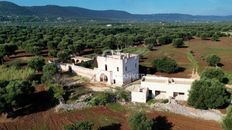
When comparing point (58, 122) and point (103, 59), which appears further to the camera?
point (103, 59)

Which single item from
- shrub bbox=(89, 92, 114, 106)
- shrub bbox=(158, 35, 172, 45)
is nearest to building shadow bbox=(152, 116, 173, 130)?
shrub bbox=(89, 92, 114, 106)

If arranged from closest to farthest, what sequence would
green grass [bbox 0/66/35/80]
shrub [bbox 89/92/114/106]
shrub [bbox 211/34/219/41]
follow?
shrub [bbox 89/92/114/106] → green grass [bbox 0/66/35/80] → shrub [bbox 211/34/219/41]

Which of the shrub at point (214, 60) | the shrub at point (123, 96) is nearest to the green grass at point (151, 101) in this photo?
the shrub at point (123, 96)

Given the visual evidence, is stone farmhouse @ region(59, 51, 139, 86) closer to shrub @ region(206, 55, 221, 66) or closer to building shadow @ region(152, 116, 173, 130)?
building shadow @ region(152, 116, 173, 130)

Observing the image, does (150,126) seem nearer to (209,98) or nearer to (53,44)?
(209,98)

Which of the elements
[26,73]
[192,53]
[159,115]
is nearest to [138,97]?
[159,115]

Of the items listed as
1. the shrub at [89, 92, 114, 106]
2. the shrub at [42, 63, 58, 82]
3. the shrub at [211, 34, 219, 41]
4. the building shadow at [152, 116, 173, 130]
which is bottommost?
the shrub at [211, 34, 219, 41]
